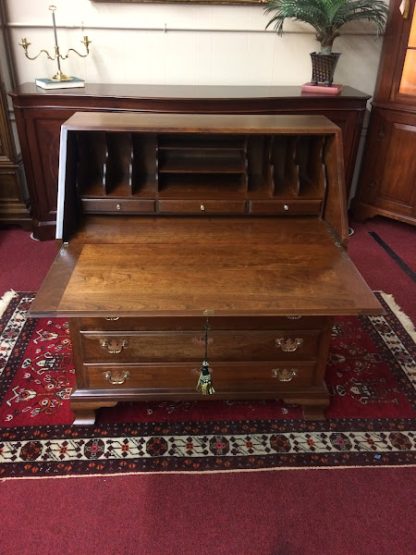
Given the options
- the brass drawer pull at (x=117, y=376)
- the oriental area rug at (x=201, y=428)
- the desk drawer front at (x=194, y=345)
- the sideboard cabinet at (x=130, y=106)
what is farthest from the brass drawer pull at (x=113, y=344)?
the sideboard cabinet at (x=130, y=106)

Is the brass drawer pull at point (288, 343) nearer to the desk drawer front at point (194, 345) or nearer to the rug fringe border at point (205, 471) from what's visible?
the desk drawer front at point (194, 345)

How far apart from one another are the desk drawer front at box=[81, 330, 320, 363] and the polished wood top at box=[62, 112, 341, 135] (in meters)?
0.76

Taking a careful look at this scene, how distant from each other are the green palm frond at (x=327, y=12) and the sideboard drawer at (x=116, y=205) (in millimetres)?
1744

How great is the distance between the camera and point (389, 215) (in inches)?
129

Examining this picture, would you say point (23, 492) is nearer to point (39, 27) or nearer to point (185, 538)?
point (185, 538)

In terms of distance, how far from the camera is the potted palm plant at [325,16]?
2.70 metres

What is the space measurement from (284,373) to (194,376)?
34 cm

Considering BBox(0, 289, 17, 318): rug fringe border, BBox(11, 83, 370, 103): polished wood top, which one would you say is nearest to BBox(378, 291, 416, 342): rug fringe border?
BBox(11, 83, 370, 103): polished wood top

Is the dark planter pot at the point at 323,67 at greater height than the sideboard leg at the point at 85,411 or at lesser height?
greater

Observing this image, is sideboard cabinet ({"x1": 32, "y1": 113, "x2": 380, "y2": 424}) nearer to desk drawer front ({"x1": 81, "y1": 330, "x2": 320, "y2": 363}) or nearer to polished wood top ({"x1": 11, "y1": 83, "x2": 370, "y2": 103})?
desk drawer front ({"x1": 81, "y1": 330, "x2": 320, "y2": 363})

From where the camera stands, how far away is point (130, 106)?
269cm

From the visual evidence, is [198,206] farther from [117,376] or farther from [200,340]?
[117,376]

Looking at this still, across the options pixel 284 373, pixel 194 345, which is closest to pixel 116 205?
pixel 194 345

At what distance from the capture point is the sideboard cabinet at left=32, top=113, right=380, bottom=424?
4.59 ft
